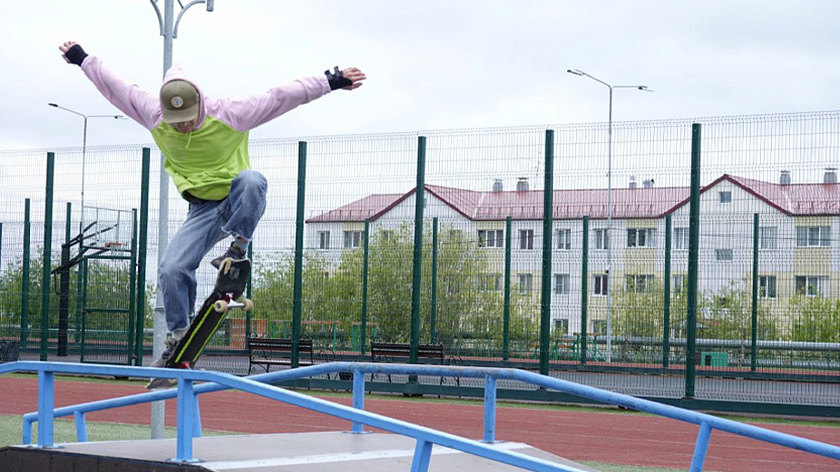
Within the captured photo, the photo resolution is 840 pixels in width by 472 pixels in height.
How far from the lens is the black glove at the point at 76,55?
17.3ft

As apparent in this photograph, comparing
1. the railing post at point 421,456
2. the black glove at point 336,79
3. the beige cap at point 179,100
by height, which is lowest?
the railing post at point 421,456

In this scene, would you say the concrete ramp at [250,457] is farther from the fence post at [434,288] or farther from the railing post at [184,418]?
the fence post at [434,288]

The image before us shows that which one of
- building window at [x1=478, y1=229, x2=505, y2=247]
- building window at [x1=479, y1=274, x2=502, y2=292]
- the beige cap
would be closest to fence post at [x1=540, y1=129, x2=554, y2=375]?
building window at [x1=479, y1=274, x2=502, y2=292]

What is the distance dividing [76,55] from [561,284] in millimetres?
12919

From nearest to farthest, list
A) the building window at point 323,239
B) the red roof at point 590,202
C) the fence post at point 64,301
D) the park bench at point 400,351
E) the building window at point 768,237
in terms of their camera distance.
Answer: the red roof at point 590,202
the building window at point 768,237
the park bench at point 400,351
the building window at point 323,239
the fence post at point 64,301

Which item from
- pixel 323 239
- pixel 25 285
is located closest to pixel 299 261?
pixel 323 239

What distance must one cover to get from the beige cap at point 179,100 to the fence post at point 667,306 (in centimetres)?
1263

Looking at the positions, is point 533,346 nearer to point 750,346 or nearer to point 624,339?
point 624,339

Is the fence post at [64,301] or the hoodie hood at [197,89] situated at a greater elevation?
the hoodie hood at [197,89]

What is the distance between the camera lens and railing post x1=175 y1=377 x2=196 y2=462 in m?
4.92

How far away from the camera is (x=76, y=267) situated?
23.2m

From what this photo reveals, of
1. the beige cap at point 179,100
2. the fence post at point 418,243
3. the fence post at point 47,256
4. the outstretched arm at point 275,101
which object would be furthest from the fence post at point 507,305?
the beige cap at point 179,100

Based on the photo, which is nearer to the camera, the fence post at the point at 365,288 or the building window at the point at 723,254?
the building window at the point at 723,254

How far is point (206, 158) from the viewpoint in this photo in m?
5.06
